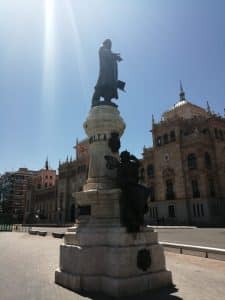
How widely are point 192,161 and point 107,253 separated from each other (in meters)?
43.6

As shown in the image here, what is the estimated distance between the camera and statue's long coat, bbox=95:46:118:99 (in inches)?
380

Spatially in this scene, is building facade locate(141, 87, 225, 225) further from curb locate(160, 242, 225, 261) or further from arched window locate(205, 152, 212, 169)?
curb locate(160, 242, 225, 261)

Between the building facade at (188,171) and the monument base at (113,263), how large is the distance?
38.7 m

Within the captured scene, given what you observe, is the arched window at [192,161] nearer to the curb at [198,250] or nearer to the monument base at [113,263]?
the curb at [198,250]

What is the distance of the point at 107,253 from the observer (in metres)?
6.89

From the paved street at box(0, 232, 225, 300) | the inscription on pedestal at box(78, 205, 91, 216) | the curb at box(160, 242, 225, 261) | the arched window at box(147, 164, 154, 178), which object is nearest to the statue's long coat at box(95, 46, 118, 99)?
the inscription on pedestal at box(78, 205, 91, 216)

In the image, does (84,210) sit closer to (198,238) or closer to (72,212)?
(198,238)

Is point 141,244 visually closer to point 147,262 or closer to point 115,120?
point 147,262

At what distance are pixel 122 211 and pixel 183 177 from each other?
42764mm

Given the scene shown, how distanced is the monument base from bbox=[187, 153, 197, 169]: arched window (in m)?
42.0

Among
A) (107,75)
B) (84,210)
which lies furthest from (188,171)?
(84,210)

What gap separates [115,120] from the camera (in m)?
9.20

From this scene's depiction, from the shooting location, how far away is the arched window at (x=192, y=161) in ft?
156

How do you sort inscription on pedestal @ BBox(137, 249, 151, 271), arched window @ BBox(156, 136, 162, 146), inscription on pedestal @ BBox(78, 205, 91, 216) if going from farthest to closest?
arched window @ BBox(156, 136, 162, 146) < inscription on pedestal @ BBox(78, 205, 91, 216) < inscription on pedestal @ BBox(137, 249, 151, 271)
